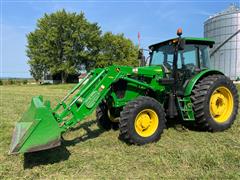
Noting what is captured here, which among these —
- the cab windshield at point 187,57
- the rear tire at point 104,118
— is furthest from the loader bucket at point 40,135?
the cab windshield at point 187,57

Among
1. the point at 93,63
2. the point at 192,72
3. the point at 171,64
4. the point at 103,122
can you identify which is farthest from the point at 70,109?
the point at 93,63

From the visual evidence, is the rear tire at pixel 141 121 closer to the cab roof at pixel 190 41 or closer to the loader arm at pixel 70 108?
the loader arm at pixel 70 108

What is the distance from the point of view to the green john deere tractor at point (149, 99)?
4.99 m

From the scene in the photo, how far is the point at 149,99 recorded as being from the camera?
215 inches

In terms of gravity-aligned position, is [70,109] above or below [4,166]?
above

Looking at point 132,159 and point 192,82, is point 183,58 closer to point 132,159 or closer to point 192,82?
point 192,82

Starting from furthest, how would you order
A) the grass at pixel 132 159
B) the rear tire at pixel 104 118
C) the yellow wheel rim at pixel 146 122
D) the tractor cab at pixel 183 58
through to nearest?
the rear tire at pixel 104 118
the tractor cab at pixel 183 58
the yellow wheel rim at pixel 146 122
the grass at pixel 132 159

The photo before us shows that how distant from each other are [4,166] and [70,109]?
1.50 meters

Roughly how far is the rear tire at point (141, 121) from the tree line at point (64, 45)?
4033 centimetres

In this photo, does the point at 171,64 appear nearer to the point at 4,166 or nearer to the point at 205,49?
the point at 205,49

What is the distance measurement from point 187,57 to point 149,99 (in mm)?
1796

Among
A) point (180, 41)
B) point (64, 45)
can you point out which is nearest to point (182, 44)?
point (180, 41)

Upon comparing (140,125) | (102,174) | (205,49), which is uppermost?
(205,49)

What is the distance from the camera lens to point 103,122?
6746 mm
